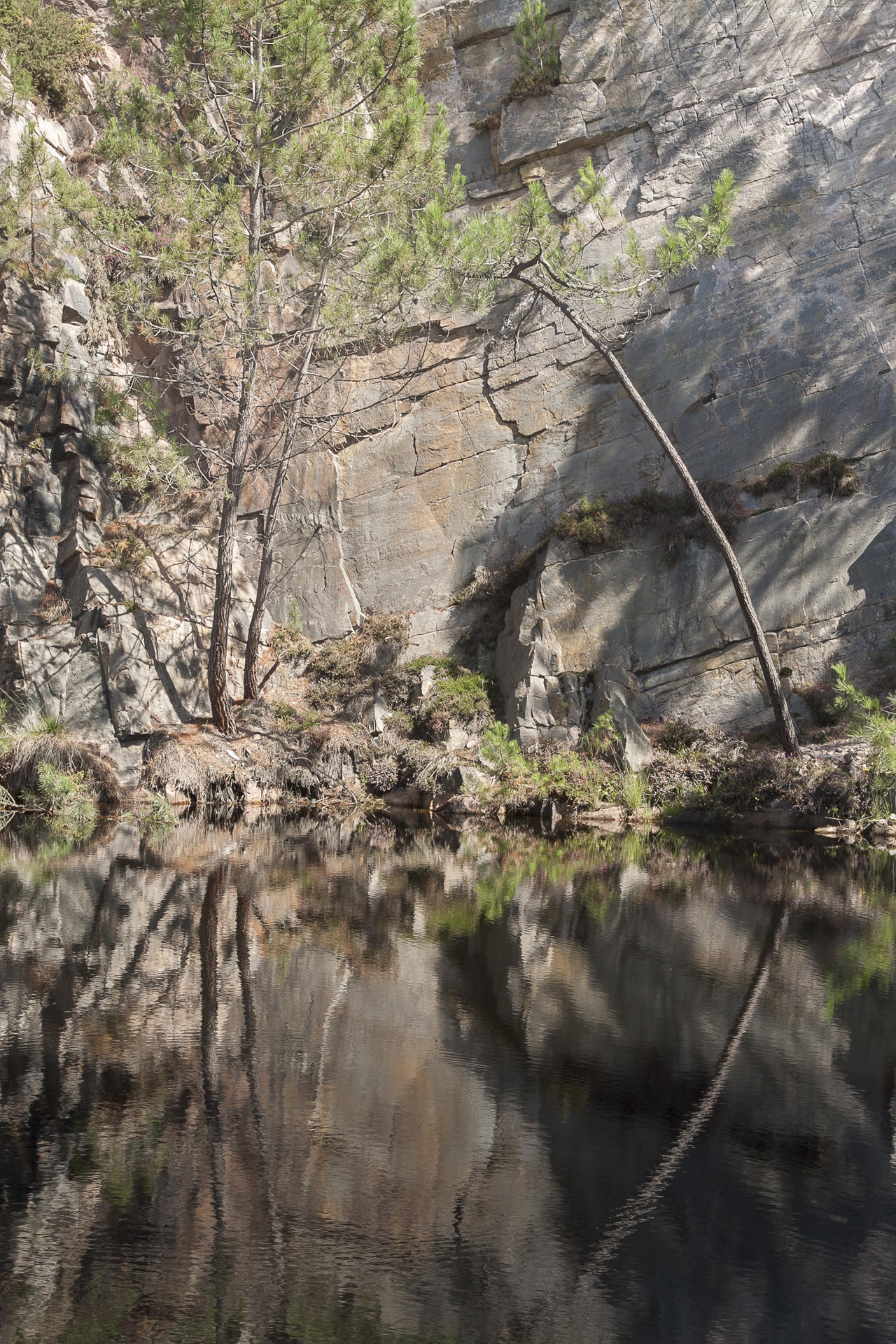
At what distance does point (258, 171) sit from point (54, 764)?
421 inches

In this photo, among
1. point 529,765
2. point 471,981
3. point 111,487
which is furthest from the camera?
point 111,487

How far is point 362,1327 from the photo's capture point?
2.51 metres

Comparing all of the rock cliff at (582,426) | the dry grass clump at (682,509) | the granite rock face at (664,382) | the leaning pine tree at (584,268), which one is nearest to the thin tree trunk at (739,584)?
the leaning pine tree at (584,268)

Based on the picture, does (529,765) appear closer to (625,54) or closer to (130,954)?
(130,954)

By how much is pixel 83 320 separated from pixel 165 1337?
23.4 meters

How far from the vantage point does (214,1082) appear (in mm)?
4031

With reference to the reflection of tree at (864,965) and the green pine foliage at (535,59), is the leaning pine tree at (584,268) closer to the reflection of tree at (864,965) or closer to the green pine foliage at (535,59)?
the reflection of tree at (864,965)

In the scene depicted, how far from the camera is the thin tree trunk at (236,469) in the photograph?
15.8m

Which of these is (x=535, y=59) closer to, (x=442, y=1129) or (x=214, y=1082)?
(x=214, y=1082)

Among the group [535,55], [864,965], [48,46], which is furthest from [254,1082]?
[48,46]

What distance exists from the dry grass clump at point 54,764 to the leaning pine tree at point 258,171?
256 cm

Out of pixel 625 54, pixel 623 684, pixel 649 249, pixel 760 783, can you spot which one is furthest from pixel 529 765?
pixel 625 54

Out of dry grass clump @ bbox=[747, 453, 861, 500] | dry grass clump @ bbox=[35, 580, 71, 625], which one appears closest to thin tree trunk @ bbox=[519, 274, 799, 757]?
dry grass clump @ bbox=[747, 453, 861, 500]

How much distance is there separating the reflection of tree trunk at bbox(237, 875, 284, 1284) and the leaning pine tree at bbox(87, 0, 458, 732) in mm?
11197
